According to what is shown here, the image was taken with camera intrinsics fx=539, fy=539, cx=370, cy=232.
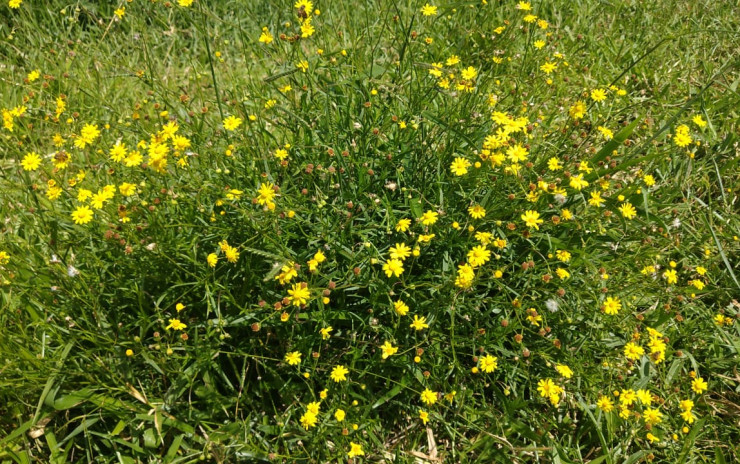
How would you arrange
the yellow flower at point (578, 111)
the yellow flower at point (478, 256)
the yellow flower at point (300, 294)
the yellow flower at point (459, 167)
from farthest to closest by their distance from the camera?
the yellow flower at point (578, 111) → the yellow flower at point (459, 167) → the yellow flower at point (478, 256) → the yellow flower at point (300, 294)

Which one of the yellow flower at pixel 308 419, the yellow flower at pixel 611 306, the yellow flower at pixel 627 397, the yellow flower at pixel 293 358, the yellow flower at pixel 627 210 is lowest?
the yellow flower at pixel 308 419

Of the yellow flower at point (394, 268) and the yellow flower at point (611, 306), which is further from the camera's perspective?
the yellow flower at point (611, 306)

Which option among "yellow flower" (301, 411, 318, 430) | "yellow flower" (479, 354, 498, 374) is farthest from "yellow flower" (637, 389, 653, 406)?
"yellow flower" (301, 411, 318, 430)

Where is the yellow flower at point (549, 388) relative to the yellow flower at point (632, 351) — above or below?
below

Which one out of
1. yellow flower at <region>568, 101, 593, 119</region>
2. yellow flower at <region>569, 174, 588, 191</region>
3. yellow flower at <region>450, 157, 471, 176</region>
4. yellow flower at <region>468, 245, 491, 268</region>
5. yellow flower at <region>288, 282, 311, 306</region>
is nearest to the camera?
yellow flower at <region>288, 282, 311, 306</region>

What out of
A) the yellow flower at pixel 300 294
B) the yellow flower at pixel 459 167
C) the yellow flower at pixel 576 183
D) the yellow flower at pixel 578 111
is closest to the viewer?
the yellow flower at pixel 300 294

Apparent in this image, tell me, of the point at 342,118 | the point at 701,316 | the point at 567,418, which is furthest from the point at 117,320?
the point at 701,316

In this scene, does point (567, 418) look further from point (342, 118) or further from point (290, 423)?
point (342, 118)

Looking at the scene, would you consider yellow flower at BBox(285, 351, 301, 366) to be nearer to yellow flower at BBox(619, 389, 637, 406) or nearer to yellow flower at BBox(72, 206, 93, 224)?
yellow flower at BBox(72, 206, 93, 224)

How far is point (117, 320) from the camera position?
2.39 meters

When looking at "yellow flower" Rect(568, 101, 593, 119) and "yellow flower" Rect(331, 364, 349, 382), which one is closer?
"yellow flower" Rect(331, 364, 349, 382)

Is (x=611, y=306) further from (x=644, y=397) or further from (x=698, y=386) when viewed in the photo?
(x=698, y=386)

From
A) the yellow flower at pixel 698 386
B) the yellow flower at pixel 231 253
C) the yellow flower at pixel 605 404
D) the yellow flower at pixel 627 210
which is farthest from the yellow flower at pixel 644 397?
the yellow flower at pixel 231 253

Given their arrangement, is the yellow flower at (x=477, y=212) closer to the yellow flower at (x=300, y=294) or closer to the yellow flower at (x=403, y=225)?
the yellow flower at (x=403, y=225)
